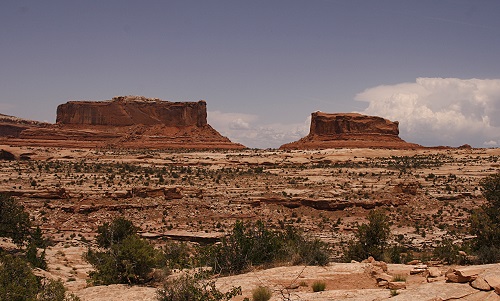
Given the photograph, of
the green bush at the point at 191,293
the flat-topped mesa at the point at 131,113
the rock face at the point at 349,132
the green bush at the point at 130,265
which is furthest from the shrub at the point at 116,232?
the flat-topped mesa at the point at 131,113

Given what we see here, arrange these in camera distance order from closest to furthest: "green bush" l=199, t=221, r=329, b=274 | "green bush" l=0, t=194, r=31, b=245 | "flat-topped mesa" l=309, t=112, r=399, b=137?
"green bush" l=199, t=221, r=329, b=274, "green bush" l=0, t=194, r=31, b=245, "flat-topped mesa" l=309, t=112, r=399, b=137

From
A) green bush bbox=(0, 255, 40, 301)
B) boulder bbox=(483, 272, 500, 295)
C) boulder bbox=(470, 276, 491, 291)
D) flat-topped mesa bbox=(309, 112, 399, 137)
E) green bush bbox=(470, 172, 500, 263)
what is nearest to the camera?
boulder bbox=(483, 272, 500, 295)

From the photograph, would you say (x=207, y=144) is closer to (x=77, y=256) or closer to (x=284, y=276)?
(x=77, y=256)

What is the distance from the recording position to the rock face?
72750 millimetres

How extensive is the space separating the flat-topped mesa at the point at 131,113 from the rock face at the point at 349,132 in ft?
70.4

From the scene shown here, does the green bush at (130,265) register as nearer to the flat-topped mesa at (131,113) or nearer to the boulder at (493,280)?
the boulder at (493,280)

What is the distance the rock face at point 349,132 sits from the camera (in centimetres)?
7275

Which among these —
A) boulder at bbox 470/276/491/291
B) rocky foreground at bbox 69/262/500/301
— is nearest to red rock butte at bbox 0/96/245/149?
rocky foreground at bbox 69/262/500/301

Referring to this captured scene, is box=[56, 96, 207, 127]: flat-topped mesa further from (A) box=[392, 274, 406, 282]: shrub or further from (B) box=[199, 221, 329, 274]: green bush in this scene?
(A) box=[392, 274, 406, 282]: shrub

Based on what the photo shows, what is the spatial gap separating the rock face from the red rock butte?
13535 mm

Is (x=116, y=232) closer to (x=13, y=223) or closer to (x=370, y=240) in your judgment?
(x=13, y=223)

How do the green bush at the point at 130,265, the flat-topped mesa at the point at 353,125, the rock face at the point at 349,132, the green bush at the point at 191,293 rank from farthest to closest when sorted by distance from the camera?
the flat-topped mesa at the point at 353,125 → the rock face at the point at 349,132 → the green bush at the point at 130,265 → the green bush at the point at 191,293

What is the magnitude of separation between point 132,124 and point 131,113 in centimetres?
246

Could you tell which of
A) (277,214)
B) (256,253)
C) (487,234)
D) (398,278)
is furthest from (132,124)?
(398,278)
